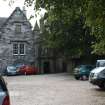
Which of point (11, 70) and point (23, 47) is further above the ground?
point (23, 47)

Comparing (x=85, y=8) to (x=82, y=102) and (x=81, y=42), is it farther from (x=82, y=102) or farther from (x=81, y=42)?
(x=81, y=42)

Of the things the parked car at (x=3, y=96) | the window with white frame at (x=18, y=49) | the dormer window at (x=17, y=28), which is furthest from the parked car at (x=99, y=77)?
the dormer window at (x=17, y=28)

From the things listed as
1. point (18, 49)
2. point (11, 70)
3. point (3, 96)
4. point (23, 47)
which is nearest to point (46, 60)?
point (23, 47)

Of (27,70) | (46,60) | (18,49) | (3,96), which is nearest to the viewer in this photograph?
(3,96)

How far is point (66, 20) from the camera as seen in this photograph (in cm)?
1914

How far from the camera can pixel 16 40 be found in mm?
68875

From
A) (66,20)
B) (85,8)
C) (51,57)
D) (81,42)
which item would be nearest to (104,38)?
(66,20)

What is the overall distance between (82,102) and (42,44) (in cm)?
4420

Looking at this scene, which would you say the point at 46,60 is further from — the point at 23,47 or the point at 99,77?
the point at 99,77

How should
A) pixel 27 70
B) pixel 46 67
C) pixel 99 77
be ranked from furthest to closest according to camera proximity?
pixel 46 67 → pixel 27 70 → pixel 99 77

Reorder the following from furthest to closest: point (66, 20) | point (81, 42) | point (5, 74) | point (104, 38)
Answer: point (5, 74) < point (81, 42) < point (104, 38) < point (66, 20)

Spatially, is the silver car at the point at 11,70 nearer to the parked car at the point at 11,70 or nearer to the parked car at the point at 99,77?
the parked car at the point at 11,70

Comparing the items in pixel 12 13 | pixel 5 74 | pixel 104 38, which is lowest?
pixel 5 74

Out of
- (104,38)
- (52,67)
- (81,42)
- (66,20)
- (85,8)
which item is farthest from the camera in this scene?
(52,67)
